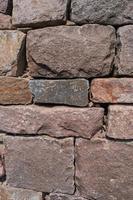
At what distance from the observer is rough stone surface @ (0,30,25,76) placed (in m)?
2.24

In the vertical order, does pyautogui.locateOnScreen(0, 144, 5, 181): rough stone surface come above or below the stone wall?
below

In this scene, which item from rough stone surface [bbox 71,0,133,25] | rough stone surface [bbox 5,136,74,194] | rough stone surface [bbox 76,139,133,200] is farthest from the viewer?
rough stone surface [bbox 5,136,74,194]

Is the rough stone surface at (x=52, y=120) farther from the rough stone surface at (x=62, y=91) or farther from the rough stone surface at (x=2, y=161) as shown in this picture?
the rough stone surface at (x=2, y=161)

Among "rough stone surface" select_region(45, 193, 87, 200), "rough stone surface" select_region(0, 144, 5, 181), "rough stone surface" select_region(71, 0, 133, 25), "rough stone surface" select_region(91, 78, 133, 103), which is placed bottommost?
"rough stone surface" select_region(45, 193, 87, 200)

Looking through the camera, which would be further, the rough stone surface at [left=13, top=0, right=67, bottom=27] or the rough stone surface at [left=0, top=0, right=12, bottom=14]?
the rough stone surface at [left=0, top=0, right=12, bottom=14]

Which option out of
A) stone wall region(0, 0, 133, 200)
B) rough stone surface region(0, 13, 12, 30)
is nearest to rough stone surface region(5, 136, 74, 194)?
stone wall region(0, 0, 133, 200)

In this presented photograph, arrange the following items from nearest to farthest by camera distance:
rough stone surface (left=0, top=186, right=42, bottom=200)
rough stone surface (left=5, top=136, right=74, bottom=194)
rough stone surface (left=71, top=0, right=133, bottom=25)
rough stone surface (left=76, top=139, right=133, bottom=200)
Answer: rough stone surface (left=71, top=0, right=133, bottom=25)
rough stone surface (left=76, top=139, right=133, bottom=200)
rough stone surface (left=5, top=136, right=74, bottom=194)
rough stone surface (left=0, top=186, right=42, bottom=200)

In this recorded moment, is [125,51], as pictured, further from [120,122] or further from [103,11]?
[120,122]

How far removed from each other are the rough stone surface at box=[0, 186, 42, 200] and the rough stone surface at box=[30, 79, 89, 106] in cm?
64

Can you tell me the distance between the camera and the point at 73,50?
2.10 m

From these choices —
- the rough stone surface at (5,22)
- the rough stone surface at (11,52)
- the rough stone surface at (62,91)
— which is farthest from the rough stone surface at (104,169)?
the rough stone surface at (5,22)

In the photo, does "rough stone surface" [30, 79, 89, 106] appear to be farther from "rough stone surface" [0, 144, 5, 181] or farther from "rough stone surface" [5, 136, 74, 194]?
"rough stone surface" [0, 144, 5, 181]

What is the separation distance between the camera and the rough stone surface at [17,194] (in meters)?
2.40

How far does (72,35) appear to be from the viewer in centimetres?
209
